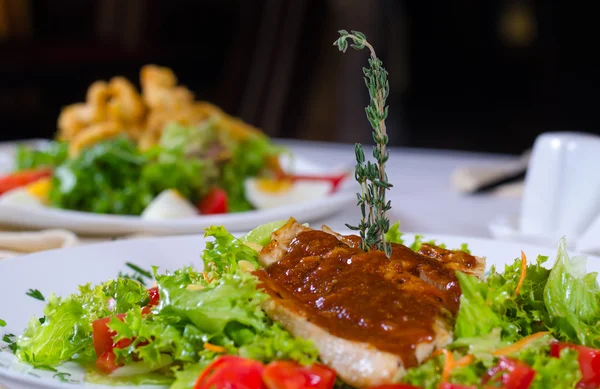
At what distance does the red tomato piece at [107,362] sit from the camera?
5.68 feet

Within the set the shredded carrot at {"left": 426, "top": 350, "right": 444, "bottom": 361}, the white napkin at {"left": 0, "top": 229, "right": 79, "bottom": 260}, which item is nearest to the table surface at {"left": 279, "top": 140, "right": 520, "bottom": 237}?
the white napkin at {"left": 0, "top": 229, "right": 79, "bottom": 260}

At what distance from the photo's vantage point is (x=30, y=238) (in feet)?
9.59

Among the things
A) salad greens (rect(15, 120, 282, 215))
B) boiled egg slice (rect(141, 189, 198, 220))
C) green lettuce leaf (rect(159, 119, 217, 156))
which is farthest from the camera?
green lettuce leaf (rect(159, 119, 217, 156))

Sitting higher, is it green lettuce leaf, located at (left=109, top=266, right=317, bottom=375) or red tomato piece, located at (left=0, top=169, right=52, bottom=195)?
green lettuce leaf, located at (left=109, top=266, right=317, bottom=375)

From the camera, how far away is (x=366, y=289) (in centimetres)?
176

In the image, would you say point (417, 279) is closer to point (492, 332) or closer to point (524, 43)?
point (492, 332)

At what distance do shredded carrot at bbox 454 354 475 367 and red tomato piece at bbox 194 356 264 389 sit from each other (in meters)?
0.42

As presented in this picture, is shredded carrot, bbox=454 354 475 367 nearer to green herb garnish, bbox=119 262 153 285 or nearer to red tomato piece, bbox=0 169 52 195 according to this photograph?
green herb garnish, bbox=119 262 153 285

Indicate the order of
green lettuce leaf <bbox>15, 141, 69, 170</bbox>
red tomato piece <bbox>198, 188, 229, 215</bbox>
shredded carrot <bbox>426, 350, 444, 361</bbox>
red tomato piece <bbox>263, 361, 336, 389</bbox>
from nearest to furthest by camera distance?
red tomato piece <bbox>263, 361, 336, 389</bbox> < shredded carrot <bbox>426, 350, 444, 361</bbox> < red tomato piece <bbox>198, 188, 229, 215</bbox> < green lettuce leaf <bbox>15, 141, 69, 170</bbox>

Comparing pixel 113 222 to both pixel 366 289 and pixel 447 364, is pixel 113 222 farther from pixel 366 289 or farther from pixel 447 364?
pixel 447 364

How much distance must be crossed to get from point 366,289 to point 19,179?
340 centimetres

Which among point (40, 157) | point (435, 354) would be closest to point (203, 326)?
point (435, 354)

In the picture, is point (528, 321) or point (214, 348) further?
point (528, 321)

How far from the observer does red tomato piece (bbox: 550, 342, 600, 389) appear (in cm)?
164
